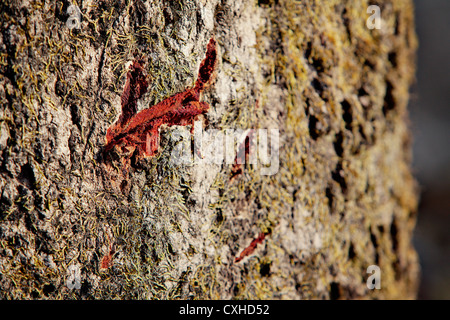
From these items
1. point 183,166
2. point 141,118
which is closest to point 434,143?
point 183,166

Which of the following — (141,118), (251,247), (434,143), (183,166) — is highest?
(434,143)

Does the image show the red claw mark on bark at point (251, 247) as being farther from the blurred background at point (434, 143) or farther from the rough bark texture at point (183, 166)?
the blurred background at point (434, 143)

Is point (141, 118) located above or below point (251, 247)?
above

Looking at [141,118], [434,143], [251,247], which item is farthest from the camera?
[434,143]

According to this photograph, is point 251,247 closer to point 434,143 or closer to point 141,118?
point 141,118

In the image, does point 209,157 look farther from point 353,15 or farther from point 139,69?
point 353,15

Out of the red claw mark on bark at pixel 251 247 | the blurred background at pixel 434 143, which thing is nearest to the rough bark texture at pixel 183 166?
the red claw mark on bark at pixel 251 247
